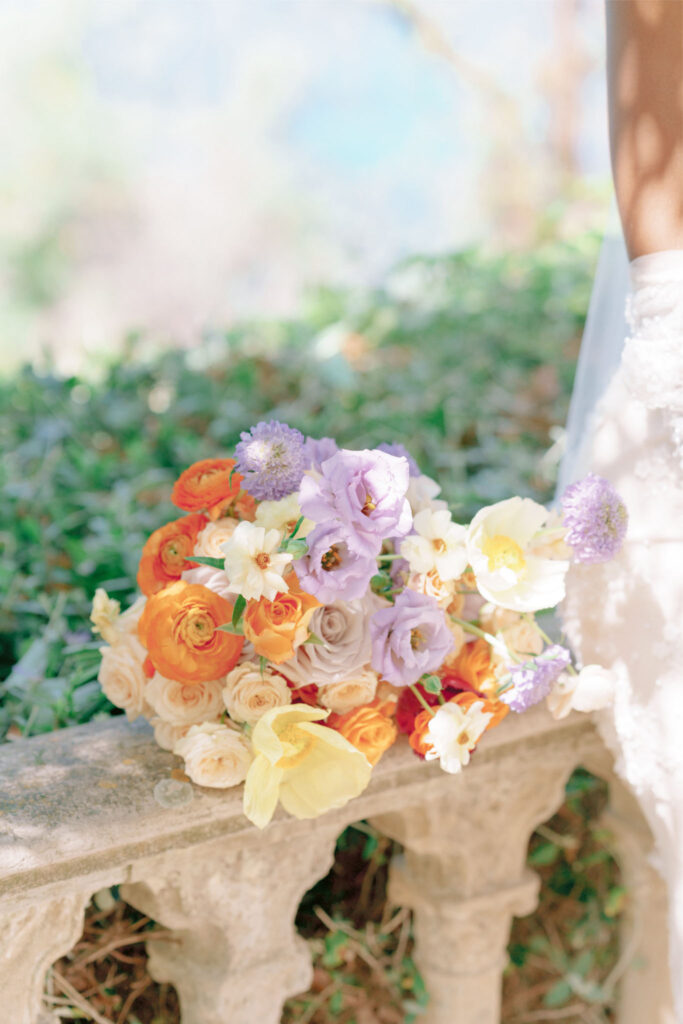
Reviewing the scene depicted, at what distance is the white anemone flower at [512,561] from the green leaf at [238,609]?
9.8 inches

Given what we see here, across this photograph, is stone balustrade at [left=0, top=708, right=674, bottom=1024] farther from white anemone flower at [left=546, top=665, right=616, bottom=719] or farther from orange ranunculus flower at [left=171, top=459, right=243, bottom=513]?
orange ranunculus flower at [left=171, top=459, right=243, bottom=513]

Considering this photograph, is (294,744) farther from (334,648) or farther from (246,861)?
(246,861)

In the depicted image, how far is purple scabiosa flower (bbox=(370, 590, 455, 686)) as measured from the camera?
38.6 inches

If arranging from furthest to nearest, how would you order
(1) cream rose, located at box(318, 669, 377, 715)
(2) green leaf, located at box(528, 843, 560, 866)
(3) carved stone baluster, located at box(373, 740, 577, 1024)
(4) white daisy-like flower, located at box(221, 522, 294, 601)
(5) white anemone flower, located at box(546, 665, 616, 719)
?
(2) green leaf, located at box(528, 843, 560, 866) → (3) carved stone baluster, located at box(373, 740, 577, 1024) → (5) white anemone flower, located at box(546, 665, 616, 719) → (1) cream rose, located at box(318, 669, 377, 715) → (4) white daisy-like flower, located at box(221, 522, 294, 601)

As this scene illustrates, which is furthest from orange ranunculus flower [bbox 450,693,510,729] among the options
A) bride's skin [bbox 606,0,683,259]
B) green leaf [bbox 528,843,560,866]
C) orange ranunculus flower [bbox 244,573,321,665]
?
green leaf [bbox 528,843,560,866]

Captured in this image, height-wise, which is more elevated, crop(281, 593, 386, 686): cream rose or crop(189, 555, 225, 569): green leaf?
crop(189, 555, 225, 569): green leaf

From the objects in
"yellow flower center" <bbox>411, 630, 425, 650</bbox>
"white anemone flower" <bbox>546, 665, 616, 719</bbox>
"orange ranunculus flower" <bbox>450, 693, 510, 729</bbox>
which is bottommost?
"white anemone flower" <bbox>546, 665, 616, 719</bbox>

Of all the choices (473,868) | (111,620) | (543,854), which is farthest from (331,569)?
(543,854)

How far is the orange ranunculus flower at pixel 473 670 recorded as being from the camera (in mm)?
1103

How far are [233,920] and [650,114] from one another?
3.61ft

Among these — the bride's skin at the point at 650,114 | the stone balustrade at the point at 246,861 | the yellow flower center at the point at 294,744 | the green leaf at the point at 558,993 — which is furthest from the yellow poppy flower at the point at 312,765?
the green leaf at the point at 558,993

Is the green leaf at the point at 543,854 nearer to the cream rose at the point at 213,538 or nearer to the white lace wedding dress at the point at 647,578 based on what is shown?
the white lace wedding dress at the point at 647,578

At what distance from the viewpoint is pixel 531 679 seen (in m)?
1.04

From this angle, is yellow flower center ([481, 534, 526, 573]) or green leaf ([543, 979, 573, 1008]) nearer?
yellow flower center ([481, 534, 526, 573])
